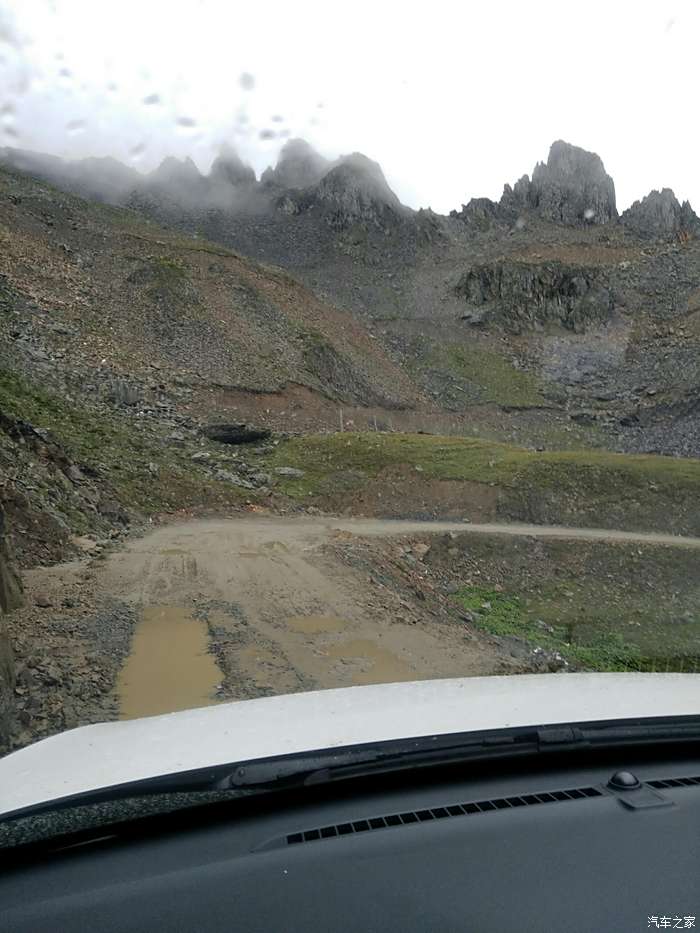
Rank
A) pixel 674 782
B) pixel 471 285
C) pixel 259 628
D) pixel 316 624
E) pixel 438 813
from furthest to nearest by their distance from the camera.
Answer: pixel 471 285 < pixel 316 624 < pixel 259 628 < pixel 674 782 < pixel 438 813

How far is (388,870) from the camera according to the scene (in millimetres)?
2203

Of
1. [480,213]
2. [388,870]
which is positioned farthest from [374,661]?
[480,213]

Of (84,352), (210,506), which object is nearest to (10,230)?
(84,352)

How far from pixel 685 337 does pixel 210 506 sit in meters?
54.7

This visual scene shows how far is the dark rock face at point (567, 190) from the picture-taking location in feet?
324

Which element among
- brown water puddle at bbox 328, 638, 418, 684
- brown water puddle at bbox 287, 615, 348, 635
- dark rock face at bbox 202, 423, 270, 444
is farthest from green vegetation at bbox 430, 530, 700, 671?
dark rock face at bbox 202, 423, 270, 444

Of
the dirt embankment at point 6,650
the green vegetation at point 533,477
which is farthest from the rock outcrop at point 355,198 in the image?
the dirt embankment at point 6,650

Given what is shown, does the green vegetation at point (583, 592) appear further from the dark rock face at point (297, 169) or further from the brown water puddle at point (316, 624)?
A: the dark rock face at point (297, 169)

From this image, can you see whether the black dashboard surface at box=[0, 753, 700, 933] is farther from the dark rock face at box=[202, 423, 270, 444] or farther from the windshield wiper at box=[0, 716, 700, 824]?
the dark rock face at box=[202, 423, 270, 444]

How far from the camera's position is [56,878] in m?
2.23

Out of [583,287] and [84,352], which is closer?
[84,352]

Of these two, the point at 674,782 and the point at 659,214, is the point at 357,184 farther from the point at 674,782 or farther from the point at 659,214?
the point at 674,782

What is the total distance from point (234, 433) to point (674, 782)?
32846 millimetres

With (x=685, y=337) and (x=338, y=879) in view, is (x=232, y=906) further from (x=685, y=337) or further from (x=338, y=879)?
(x=685, y=337)
